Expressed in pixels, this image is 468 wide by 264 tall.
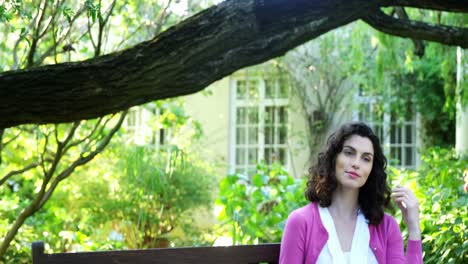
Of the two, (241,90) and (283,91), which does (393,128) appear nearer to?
(283,91)

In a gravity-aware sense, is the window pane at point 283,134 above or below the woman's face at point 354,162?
above

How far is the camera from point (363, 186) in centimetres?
312

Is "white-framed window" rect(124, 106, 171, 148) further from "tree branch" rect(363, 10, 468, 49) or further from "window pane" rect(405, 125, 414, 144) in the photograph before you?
"tree branch" rect(363, 10, 468, 49)

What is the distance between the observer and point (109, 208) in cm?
803

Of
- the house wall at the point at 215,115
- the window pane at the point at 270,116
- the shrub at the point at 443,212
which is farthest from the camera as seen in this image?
the window pane at the point at 270,116

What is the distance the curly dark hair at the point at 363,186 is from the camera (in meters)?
3.05

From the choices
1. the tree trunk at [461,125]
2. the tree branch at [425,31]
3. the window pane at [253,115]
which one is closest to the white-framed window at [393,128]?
the window pane at [253,115]

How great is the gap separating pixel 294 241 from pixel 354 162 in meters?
0.36

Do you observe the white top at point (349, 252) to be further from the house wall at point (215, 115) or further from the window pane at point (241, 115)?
the window pane at point (241, 115)

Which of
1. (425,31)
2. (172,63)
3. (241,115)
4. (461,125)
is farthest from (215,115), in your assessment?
(172,63)

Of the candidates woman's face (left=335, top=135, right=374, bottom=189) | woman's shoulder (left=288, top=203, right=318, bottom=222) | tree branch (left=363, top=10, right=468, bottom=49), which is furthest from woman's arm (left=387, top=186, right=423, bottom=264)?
tree branch (left=363, top=10, right=468, bottom=49)

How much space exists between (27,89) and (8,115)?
0.41 ft

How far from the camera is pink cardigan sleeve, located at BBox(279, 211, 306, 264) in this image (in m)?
2.97

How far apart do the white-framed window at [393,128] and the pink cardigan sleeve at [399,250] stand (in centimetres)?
951
